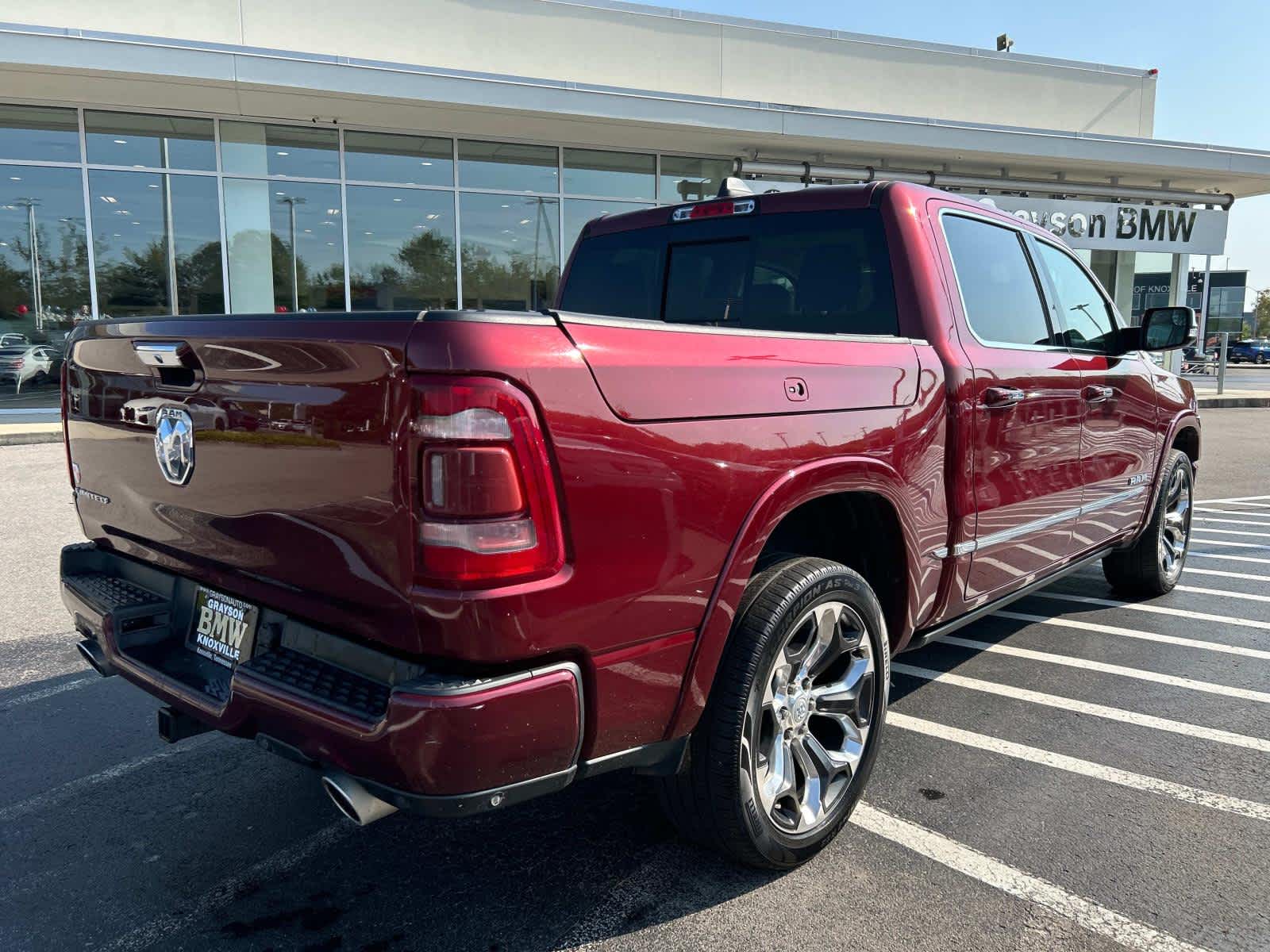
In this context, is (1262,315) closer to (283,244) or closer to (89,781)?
(283,244)

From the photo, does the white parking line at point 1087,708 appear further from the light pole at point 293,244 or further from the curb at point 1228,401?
the curb at point 1228,401

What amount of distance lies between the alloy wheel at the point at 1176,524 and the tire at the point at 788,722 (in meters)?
3.48

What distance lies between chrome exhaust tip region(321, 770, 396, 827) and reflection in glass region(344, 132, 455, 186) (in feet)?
48.4

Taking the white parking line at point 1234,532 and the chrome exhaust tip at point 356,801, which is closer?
the chrome exhaust tip at point 356,801

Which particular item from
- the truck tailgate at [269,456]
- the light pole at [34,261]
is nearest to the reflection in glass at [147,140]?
the light pole at [34,261]

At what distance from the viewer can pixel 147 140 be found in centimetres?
1423

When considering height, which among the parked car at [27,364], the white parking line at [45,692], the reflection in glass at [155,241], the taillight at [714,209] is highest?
the reflection in glass at [155,241]

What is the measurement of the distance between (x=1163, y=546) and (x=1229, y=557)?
1783 millimetres

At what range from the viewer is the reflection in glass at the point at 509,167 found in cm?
1580

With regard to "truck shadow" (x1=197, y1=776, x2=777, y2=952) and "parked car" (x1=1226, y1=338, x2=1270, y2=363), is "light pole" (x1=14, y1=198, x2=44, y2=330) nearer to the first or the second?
"truck shadow" (x1=197, y1=776, x2=777, y2=952)

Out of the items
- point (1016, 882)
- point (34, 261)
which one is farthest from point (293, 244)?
point (1016, 882)

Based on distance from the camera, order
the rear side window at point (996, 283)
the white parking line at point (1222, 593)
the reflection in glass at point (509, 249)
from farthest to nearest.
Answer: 1. the reflection in glass at point (509, 249)
2. the white parking line at point (1222, 593)
3. the rear side window at point (996, 283)

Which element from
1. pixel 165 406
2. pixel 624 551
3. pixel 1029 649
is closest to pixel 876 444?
pixel 624 551

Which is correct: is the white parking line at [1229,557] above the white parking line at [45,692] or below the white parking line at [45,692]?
above
